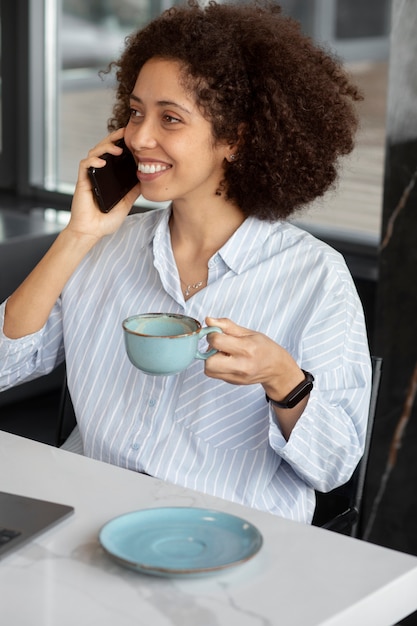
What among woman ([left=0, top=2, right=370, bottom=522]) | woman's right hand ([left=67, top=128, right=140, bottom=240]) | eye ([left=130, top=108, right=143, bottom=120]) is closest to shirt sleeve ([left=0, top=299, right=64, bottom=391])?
woman ([left=0, top=2, right=370, bottom=522])

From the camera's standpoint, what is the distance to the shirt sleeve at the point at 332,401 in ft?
4.99

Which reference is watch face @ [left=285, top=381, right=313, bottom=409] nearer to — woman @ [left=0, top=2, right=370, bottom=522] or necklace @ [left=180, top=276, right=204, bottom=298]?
woman @ [left=0, top=2, right=370, bottom=522]

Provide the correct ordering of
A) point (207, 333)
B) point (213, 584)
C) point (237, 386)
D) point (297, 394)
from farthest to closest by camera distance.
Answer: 1. point (237, 386)
2. point (297, 394)
3. point (207, 333)
4. point (213, 584)

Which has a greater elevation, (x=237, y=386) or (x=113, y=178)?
(x=113, y=178)

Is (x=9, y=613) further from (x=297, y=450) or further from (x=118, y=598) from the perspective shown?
(x=297, y=450)

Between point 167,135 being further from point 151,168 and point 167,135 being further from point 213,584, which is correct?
point 213,584

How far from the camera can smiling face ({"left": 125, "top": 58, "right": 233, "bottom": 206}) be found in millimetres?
1653

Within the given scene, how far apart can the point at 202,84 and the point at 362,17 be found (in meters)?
1.14

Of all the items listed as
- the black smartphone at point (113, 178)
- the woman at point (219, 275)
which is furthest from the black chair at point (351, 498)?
the black smartphone at point (113, 178)

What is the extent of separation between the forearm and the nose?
21 cm

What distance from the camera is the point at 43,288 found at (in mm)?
1729

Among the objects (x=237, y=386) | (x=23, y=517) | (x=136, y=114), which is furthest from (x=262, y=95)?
(x=23, y=517)

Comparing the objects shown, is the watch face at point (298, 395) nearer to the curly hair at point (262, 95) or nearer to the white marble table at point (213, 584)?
the white marble table at point (213, 584)

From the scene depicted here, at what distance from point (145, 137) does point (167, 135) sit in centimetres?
4
